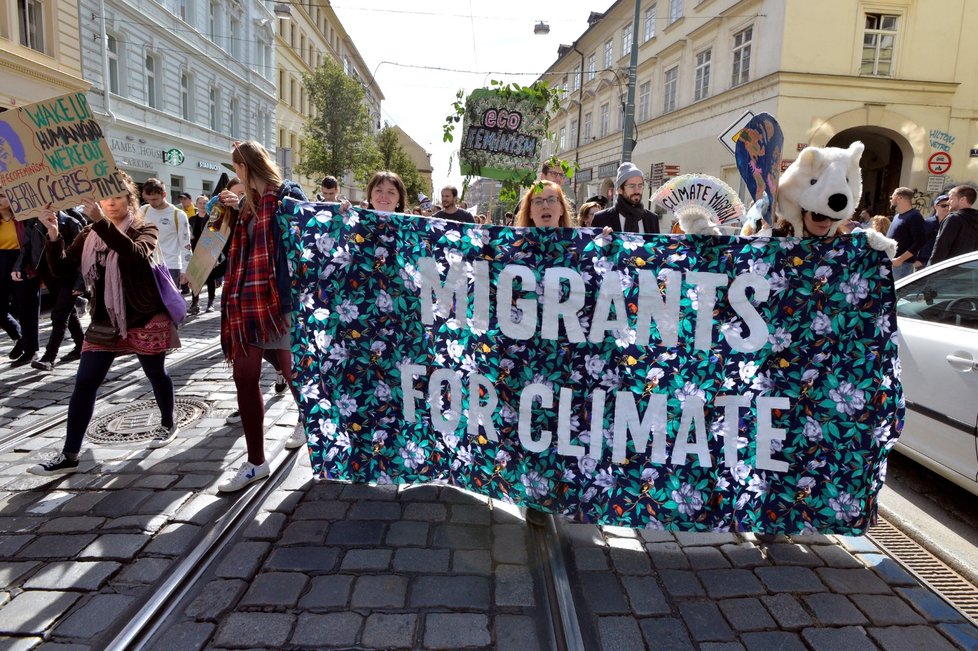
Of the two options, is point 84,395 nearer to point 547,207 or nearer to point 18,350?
point 547,207

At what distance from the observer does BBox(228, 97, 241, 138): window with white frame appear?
29.3 metres

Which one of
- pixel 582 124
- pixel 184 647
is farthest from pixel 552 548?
pixel 582 124

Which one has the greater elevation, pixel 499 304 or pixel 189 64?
pixel 189 64

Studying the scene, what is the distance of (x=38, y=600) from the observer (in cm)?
256

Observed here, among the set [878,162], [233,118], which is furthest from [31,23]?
[878,162]

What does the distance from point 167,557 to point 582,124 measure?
135ft

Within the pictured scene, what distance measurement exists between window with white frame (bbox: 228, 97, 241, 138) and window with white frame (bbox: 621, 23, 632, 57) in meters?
19.5

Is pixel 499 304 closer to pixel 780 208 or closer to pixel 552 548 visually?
pixel 552 548

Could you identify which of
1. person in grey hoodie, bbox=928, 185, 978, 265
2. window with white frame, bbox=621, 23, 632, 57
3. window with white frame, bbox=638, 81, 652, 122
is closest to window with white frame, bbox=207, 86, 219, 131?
window with white frame, bbox=638, 81, 652, 122

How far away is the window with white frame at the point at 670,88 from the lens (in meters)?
25.8

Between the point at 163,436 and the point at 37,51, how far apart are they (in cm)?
1717

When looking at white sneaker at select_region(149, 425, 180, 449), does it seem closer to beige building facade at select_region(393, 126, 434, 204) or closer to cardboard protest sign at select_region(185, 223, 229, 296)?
cardboard protest sign at select_region(185, 223, 229, 296)

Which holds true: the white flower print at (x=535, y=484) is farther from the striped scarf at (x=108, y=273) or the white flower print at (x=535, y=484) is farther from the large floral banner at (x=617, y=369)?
the striped scarf at (x=108, y=273)

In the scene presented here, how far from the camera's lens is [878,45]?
18.3 meters
